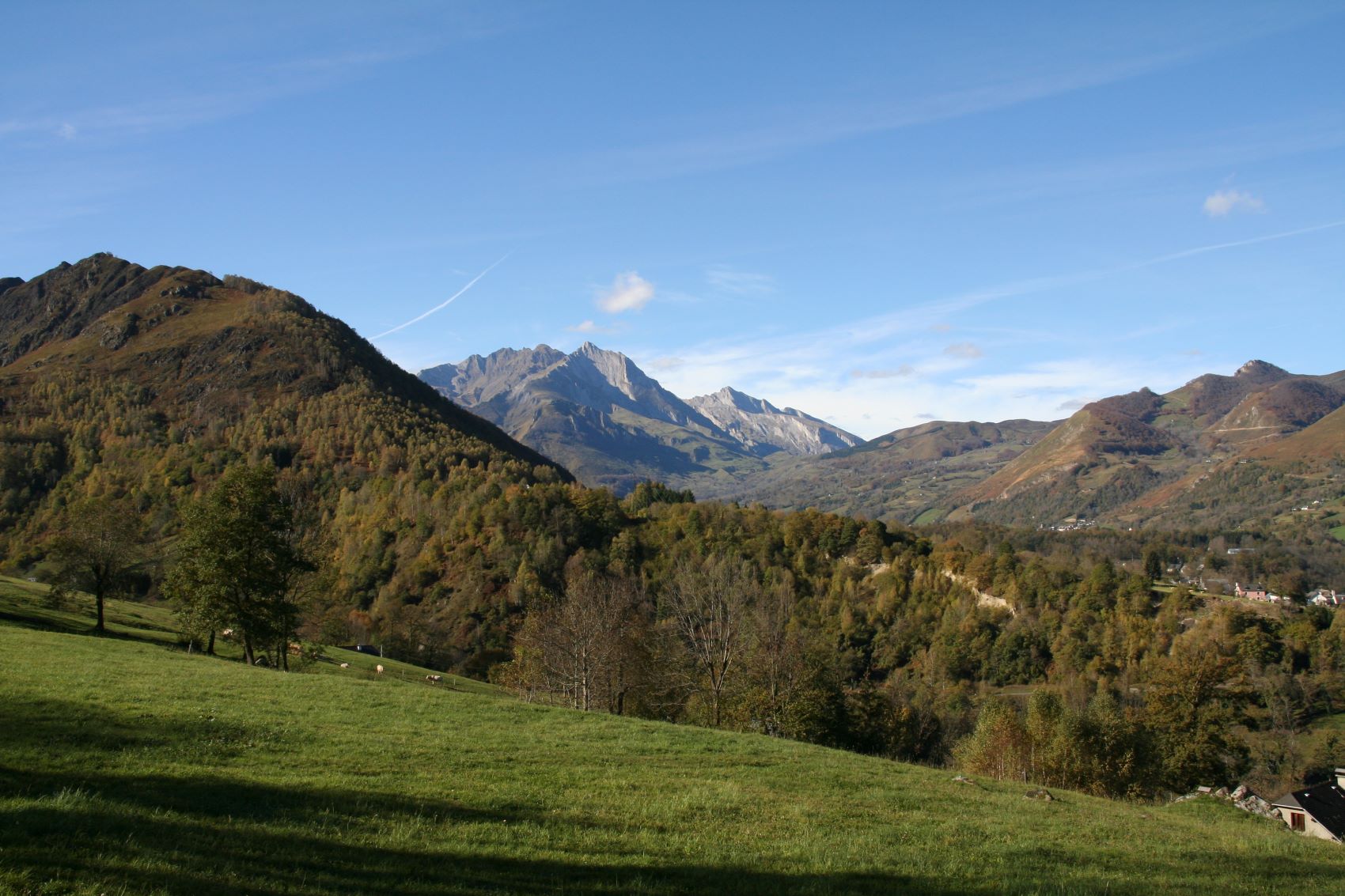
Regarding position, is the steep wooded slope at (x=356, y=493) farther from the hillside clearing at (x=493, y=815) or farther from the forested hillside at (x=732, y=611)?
the hillside clearing at (x=493, y=815)

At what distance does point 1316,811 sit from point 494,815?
59675 millimetres

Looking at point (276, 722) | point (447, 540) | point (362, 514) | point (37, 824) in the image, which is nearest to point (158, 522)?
point (362, 514)

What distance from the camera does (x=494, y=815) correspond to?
45.3 ft

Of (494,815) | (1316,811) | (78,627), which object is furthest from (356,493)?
(494,815)

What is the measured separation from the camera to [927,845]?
14.9 metres

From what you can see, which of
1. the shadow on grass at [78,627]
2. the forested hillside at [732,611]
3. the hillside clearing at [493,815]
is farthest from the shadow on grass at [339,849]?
the shadow on grass at [78,627]

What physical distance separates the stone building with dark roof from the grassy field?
111 feet

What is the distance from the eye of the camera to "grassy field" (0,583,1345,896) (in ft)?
33.6

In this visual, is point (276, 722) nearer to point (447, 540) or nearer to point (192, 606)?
point (192, 606)

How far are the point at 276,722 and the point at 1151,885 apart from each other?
19188mm

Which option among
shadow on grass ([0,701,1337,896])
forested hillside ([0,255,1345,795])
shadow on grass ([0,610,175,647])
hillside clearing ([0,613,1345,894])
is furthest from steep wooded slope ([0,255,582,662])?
shadow on grass ([0,701,1337,896])

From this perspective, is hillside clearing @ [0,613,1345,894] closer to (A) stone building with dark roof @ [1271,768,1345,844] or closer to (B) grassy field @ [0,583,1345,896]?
(B) grassy field @ [0,583,1345,896]

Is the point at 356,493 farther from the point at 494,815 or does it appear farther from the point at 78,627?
the point at 494,815

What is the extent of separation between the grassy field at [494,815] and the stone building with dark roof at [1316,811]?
33.9 metres
